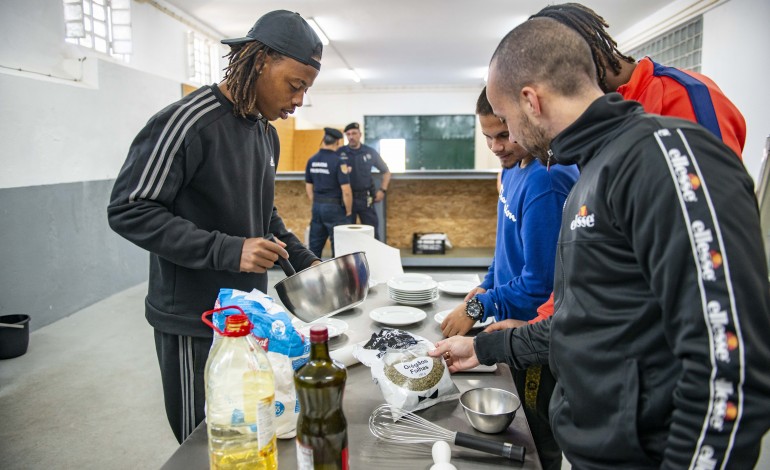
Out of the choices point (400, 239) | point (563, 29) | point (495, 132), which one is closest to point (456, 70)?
point (400, 239)

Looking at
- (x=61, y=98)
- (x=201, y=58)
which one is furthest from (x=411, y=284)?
(x=201, y=58)

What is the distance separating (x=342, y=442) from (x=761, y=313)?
628 millimetres

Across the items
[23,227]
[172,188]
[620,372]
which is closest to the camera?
[620,372]

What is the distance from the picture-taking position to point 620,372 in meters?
0.75

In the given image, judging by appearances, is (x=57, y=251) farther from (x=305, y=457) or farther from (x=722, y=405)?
(x=722, y=405)

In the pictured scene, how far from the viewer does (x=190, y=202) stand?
1422 mm

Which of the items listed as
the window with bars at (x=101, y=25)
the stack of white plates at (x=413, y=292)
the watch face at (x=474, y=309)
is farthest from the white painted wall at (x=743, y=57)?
the window with bars at (x=101, y=25)

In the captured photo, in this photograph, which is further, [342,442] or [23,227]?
[23,227]

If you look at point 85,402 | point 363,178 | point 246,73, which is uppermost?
point 246,73

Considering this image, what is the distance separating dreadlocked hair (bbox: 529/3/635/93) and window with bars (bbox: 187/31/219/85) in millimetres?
6522

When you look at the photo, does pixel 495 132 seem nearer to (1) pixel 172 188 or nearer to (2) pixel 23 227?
(1) pixel 172 188

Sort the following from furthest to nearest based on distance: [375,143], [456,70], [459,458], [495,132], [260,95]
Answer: [375,143], [456,70], [495,132], [260,95], [459,458]

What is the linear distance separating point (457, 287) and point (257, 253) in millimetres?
1169

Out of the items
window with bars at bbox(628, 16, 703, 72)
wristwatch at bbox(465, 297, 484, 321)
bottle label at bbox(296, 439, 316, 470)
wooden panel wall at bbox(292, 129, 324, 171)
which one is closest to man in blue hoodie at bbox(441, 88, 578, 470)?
wristwatch at bbox(465, 297, 484, 321)
